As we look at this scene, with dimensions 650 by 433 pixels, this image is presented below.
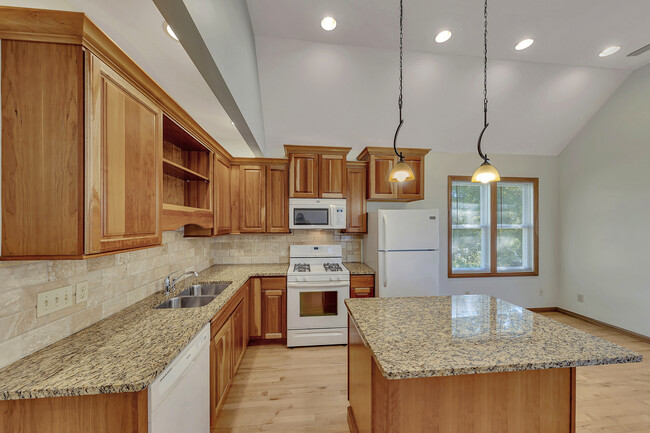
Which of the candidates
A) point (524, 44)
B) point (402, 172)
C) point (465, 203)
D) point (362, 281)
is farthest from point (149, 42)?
point (465, 203)

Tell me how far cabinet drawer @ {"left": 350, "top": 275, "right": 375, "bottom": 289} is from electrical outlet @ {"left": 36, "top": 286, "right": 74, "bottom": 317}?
7.90 feet

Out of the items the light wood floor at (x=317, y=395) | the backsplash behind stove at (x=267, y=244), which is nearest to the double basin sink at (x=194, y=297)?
the light wood floor at (x=317, y=395)

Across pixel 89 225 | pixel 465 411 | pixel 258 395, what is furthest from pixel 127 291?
pixel 465 411

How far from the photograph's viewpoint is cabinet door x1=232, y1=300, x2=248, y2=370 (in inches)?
87.4

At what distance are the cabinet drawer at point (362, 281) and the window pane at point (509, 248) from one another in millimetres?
2453

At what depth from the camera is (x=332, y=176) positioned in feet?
10.6

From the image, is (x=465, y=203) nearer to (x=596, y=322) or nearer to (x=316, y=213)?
(x=596, y=322)

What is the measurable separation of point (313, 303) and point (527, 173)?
4014mm

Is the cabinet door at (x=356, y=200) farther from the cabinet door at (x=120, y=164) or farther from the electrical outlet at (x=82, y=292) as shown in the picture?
the electrical outlet at (x=82, y=292)

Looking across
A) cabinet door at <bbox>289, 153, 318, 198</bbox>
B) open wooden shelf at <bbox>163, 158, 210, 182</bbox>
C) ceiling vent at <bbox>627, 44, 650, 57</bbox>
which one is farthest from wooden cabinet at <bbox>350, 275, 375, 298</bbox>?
ceiling vent at <bbox>627, 44, 650, 57</bbox>

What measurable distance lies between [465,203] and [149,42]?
4254 millimetres

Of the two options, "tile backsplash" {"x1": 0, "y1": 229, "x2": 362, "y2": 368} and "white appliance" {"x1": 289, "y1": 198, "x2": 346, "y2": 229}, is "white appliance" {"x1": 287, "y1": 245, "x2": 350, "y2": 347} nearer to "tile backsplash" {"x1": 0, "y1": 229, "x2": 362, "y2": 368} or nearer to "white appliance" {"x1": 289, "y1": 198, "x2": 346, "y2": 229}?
"white appliance" {"x1": 289, "y1": 198, "x2": 346, "y2": 229}

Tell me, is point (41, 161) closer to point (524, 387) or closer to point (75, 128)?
point (75, 128)

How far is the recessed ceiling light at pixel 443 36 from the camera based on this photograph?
2.43 meters
